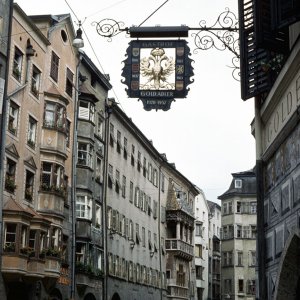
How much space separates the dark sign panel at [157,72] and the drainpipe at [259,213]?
1.55 metres

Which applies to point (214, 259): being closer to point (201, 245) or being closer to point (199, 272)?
point (201, 245)

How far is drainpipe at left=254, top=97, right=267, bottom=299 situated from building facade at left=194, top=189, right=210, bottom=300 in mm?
74498

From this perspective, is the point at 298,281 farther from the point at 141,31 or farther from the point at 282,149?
the point at 141,31

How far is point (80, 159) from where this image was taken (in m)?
43.2

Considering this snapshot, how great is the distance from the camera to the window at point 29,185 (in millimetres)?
34369

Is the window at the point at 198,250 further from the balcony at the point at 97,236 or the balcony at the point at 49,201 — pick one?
the balcony at the point at 49,201

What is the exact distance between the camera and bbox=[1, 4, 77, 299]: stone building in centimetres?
3206

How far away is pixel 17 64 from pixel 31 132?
369cm

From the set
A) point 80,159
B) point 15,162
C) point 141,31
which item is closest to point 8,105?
point 15,162

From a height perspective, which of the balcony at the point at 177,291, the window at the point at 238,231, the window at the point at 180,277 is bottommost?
the balcony at the point at 177,291

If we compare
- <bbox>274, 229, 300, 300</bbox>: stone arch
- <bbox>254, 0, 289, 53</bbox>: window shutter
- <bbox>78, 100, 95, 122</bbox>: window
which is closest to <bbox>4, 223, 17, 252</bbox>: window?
<bbox>78, 100, 95, 122</bbox>: window

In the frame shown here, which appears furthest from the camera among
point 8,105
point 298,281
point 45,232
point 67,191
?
point 67,191

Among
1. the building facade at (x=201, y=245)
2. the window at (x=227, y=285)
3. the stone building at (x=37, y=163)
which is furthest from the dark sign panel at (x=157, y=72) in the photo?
the window at (x=227, y=285)

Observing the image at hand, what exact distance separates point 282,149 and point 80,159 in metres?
32.5
